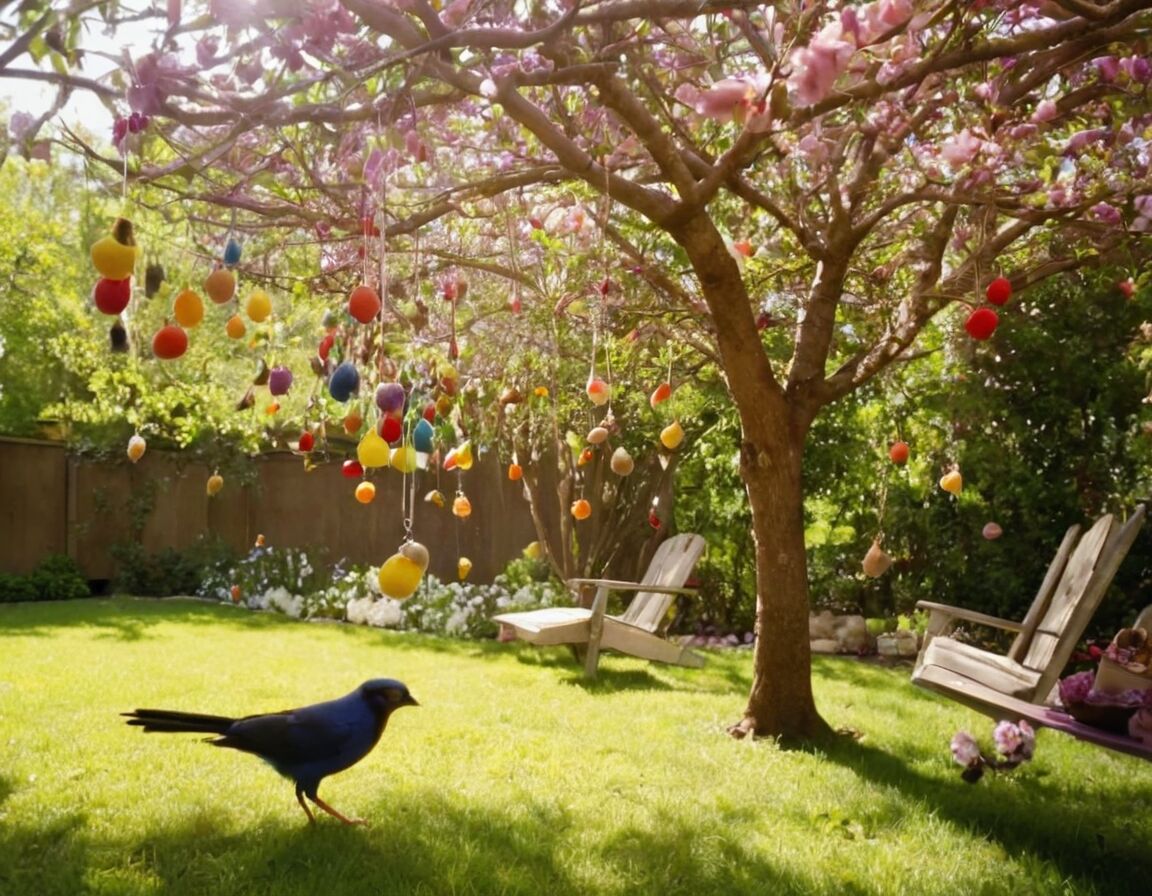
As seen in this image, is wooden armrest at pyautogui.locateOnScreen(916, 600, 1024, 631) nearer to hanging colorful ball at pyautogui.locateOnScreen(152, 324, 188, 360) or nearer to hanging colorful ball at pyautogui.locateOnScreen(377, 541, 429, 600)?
hanging colorful ball at pyautogui.locateOnScreen(377, 541, 429, 600)

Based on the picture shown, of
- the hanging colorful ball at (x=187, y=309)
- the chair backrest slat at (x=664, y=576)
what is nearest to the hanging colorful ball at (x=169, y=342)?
the hanging colorful ball at (x=187, y=309)

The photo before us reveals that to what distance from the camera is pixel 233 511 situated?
34.1 ft

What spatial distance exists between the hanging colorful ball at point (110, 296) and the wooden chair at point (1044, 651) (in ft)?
8.83

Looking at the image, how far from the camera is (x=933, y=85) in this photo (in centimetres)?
327

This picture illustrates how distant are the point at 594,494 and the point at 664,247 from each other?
280 cm

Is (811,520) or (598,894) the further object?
(811,520)

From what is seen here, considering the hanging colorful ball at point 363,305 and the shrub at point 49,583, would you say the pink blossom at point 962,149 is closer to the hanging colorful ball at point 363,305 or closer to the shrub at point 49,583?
the hanging colorful ball at point 363,305

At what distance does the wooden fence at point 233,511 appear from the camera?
29.0ft

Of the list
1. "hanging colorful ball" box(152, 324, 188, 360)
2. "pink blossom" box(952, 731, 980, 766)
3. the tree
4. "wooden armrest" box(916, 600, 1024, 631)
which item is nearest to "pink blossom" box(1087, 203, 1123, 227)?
the tree

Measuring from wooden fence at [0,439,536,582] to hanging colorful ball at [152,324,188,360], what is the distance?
674cm

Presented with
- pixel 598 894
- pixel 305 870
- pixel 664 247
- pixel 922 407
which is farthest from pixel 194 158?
pixel 922 407

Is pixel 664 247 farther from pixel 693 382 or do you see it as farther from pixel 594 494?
pixel 594 494

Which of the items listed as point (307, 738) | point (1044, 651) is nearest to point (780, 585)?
point (1044, 651)

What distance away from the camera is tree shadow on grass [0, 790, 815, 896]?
7.75ft
